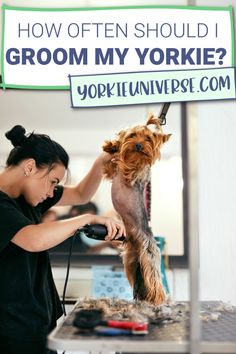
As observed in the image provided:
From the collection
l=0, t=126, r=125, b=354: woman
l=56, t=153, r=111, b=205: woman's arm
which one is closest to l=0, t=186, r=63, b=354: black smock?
l=0, t=126, r=125, b=354: woman

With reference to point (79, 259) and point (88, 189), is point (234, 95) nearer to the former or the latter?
point (88, 189)

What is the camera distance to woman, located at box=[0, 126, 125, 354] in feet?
4.83

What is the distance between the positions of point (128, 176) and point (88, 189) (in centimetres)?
42

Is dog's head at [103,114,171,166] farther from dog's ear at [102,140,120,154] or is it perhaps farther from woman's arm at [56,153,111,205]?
woman's arm at [56,153,111,205]

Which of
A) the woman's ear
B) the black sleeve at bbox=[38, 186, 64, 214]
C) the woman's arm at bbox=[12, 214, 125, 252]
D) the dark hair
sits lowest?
the woman's arm at bbox=[12, 214, 125, 252]

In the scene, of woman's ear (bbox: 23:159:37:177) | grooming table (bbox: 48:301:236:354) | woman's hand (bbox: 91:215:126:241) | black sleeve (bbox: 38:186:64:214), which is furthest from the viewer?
black sleeve (bbox: 38:186:64:214)

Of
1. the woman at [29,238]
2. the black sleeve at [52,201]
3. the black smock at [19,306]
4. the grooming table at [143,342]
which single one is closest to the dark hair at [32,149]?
the woman at [29,238]

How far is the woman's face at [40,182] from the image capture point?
1693 mm

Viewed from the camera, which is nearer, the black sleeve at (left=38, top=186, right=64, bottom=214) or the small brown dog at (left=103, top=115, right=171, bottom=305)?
the small brown dog at (left=103, top=115, right=171, bottom=305)

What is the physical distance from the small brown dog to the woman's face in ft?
0.56

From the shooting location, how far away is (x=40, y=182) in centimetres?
171

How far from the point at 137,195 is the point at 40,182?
1.10ft

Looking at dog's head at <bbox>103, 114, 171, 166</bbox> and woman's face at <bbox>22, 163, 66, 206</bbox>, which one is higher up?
dog's head at <bbox>103, 114, 171, 166</bbox>

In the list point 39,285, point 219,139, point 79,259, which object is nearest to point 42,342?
point 39,285
